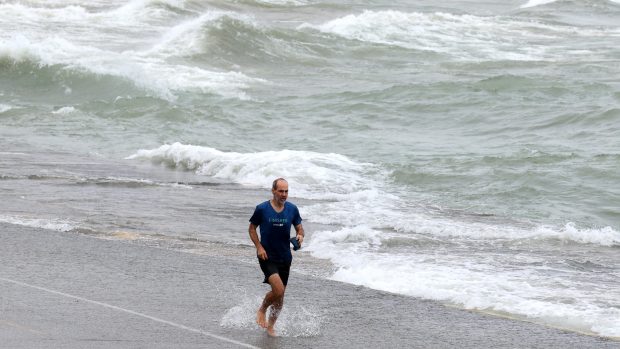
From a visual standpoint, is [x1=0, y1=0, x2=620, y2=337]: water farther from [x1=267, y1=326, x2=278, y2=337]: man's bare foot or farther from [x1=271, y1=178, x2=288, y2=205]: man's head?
[x1=271, y1=178, x2=288, y2=205]: man's head

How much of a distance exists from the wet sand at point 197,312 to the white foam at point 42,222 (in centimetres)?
148

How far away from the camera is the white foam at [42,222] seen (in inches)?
585

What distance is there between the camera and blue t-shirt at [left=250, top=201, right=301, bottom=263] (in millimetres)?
10188

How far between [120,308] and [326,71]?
27.9m

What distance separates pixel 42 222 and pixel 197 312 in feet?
16.0

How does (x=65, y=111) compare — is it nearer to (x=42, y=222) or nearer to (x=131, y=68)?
(x=131, y=68)

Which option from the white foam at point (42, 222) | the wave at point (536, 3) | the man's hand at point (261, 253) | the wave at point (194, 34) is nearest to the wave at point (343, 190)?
the white foam at point (42, 222)

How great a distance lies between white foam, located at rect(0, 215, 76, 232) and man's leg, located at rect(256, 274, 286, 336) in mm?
5163

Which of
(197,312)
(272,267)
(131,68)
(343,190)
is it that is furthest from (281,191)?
(131,68)

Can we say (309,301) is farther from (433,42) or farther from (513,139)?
(433,42)

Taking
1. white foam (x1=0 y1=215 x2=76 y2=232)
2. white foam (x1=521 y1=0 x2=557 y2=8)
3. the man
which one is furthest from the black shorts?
white foam (x1=521 y1=0 x2=557 y2=8)

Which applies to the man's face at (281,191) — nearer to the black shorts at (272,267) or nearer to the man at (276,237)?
the man at (276,237)

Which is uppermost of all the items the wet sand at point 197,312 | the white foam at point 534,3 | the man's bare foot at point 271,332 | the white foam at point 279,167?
the man's bare foot at point 271,332

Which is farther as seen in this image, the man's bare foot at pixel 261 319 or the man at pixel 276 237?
the man's bare foot at pixel 261 319
